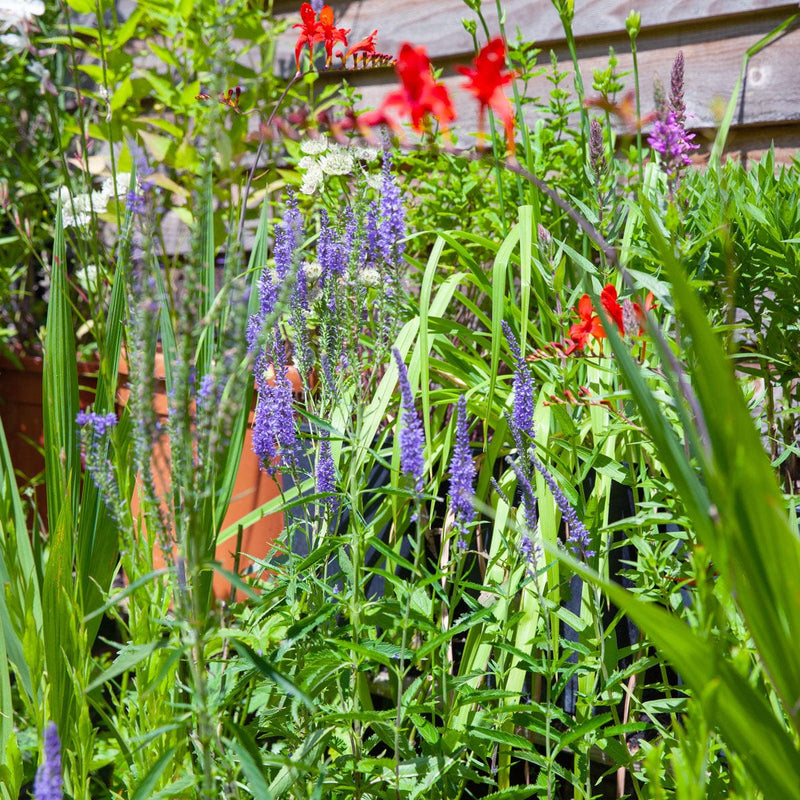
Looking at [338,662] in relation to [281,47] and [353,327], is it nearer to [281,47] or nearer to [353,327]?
[353,327]

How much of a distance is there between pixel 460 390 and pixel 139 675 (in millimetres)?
714

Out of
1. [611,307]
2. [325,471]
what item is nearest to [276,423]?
[325,471]

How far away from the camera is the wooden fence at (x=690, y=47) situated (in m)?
1.94

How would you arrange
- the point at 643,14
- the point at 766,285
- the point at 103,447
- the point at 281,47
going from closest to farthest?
the point at 103,447 → the point at 766,285 → the point at 643,14 → the point at 281,47

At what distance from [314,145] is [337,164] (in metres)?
0.11

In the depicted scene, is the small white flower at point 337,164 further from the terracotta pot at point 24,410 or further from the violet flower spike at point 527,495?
the terracotta pot at point 24,410

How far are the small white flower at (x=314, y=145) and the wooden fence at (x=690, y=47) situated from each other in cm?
68

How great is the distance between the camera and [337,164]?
146cm

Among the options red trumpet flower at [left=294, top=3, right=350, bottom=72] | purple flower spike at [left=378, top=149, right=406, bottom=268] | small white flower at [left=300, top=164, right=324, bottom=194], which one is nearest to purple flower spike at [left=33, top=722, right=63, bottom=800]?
purple flower spike at [left=378, top=149, right=406, bottom=268]

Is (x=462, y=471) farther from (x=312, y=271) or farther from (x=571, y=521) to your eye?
(x=312, y=271)

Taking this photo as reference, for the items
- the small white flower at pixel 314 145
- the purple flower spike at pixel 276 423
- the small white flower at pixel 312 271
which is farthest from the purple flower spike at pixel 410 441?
the small white flower at pixel 314 145

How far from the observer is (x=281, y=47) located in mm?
2842

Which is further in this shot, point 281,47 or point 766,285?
point 281,47

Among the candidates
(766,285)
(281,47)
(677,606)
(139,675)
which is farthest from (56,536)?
(281,47)
